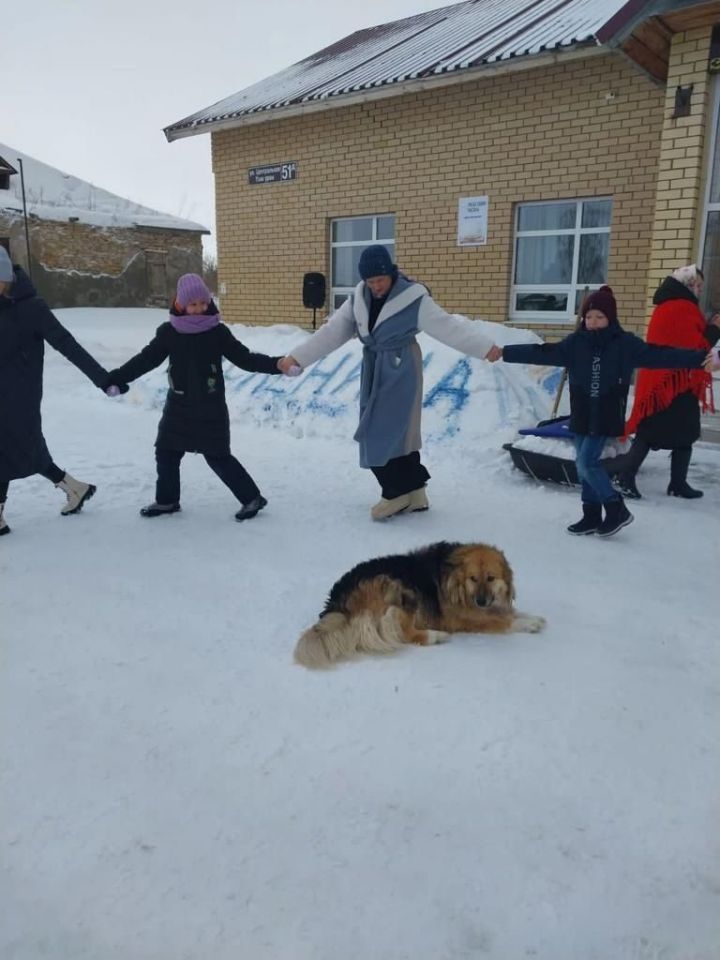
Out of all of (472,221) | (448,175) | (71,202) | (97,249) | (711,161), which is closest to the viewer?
(711,161)

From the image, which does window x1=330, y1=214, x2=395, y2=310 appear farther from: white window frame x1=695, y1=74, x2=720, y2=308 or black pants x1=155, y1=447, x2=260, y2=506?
black pants x1=155, y1=447, x2=260, y2=506

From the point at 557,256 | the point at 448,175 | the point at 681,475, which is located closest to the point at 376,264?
the point at 681,475

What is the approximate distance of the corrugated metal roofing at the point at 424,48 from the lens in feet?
28.3

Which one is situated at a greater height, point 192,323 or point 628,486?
point 192,323

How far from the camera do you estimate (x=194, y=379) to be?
15.0 ft

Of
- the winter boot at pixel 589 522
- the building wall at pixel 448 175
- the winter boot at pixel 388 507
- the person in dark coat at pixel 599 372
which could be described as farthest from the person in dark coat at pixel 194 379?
the building wall at pixel 448 175

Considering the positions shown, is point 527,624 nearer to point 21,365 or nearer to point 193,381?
point 193,381

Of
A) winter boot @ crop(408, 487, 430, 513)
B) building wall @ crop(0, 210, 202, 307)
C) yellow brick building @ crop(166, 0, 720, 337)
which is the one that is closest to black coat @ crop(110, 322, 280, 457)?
winter boot @ crop(408, 487, 430, 513)

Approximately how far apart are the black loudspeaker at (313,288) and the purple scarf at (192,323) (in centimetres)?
715

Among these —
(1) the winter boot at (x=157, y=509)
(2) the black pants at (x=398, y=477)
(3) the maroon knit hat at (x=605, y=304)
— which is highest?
(3) the maroon knit hat at (x=605, y=304)

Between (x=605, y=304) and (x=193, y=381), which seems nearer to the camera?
(x=605, y=304)

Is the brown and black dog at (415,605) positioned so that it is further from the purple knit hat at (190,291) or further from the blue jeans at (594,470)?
the purple knit hat at (190,291)

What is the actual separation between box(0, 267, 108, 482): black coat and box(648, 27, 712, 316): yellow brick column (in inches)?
217

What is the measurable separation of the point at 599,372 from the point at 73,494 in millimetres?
3454
